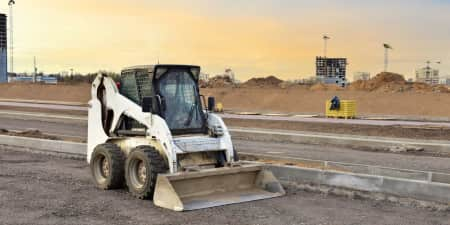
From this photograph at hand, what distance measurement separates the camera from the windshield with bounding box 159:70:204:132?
1047 centimetres

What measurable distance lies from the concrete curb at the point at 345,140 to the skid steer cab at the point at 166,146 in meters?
9.84

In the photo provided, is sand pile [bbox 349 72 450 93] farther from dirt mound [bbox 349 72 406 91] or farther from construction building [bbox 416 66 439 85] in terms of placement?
construction building [bbox 416 66 439 85]

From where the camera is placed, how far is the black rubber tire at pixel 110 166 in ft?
34.7

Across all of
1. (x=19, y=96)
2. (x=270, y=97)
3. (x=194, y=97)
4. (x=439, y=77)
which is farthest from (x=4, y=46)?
(x=194, y=97)

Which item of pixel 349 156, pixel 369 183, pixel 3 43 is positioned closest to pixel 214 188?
pixel 369 183

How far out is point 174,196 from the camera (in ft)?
29.8

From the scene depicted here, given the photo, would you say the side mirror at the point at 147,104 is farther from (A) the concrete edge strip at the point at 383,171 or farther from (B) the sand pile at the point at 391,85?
(B) the sand pile at the point at 391,85

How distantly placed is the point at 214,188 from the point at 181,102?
181 cm

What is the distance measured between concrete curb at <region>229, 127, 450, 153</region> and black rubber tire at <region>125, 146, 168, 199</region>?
11.3 m

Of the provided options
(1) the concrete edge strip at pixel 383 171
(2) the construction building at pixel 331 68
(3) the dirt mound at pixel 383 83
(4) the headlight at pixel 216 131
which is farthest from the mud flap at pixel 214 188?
(2) the construction building at pixel 331 68

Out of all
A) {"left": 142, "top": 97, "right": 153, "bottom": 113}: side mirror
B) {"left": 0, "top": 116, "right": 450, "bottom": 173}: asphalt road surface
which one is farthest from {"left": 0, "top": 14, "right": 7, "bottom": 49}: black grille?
{"left": 142, "top": 97, "right": 153, "bottom": 113}: side mirror

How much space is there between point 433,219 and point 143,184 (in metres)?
A: 4.75

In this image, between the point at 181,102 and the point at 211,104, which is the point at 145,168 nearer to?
the point at 181,102

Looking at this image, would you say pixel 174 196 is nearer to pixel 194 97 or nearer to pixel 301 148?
pixel 194 97
